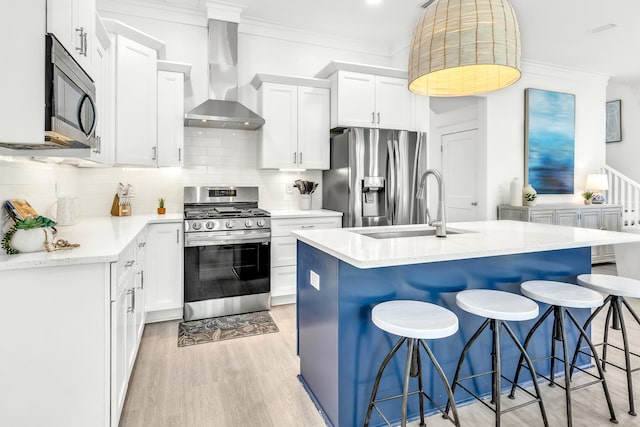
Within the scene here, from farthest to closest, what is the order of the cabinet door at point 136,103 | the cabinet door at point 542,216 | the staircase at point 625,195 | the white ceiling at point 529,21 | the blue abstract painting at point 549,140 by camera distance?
the staircase at point 625,195
the blue abstract painting at point 549,140
the cabinet door at point 542,216
the white ceiling at point 529,21
the cabinet door at point 136,103

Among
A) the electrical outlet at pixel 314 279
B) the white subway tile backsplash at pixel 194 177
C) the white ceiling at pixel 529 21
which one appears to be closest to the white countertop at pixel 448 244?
the electrical outlet at pixel 314 279

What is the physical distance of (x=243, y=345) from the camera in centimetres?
293

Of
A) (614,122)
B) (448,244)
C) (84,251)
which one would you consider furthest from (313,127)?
(614,122)

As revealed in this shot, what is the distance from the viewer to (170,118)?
3.61 m

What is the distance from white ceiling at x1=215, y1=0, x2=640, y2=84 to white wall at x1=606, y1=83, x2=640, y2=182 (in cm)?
178

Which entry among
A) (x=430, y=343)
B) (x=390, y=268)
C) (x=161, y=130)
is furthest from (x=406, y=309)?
(x=161, y=130)

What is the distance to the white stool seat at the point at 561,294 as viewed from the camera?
192cm

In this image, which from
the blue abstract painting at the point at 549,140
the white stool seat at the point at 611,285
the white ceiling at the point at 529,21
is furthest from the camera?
the blue abstract painting at the point at 549,140

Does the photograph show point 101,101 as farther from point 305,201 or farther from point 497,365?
point 497,365

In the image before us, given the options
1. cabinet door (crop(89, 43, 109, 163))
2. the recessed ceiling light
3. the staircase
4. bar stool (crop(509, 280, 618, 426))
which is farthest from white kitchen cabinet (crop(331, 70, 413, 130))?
the staircase

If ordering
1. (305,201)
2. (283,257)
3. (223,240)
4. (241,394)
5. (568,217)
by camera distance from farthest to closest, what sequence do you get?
(568,217)
(305,201)
(283,257)
(223,240)
(241,394)

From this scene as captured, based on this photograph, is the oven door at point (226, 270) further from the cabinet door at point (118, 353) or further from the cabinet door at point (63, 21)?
the cabinet door at point (63, 21)

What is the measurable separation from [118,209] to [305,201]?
1960 mm

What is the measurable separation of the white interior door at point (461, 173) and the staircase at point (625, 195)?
95.7 inches
